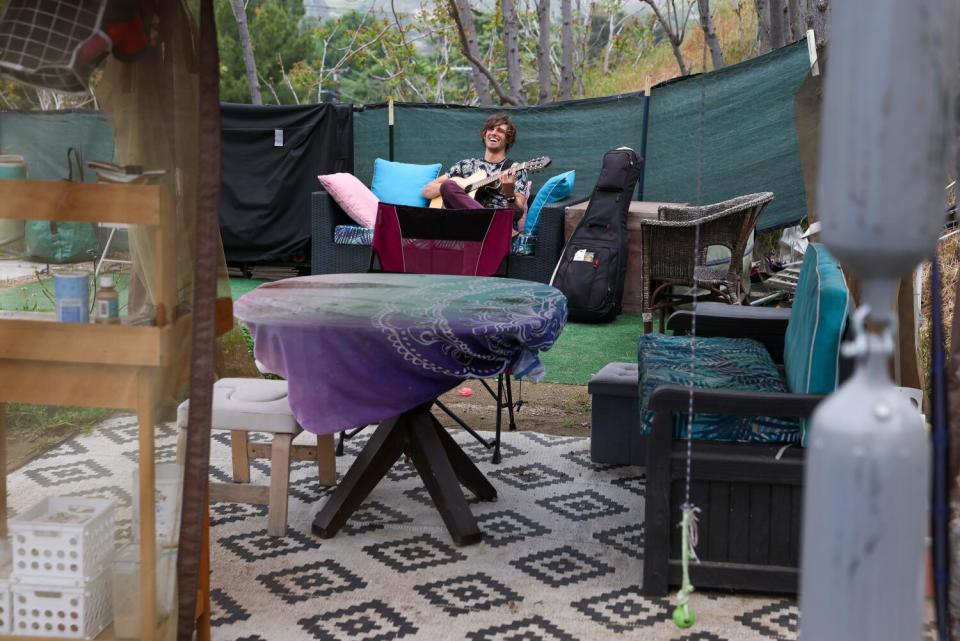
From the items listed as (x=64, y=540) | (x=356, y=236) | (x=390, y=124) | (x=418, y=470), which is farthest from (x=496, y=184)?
(x=64, y=540)

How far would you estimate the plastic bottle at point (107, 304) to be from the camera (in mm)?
2316

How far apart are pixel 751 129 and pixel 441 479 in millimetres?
5033

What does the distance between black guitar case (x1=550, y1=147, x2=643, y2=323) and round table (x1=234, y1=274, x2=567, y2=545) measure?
3681mm

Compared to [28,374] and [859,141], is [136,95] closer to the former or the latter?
[28,374]

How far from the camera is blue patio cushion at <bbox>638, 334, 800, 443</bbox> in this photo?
325 cm

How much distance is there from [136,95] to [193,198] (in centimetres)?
25

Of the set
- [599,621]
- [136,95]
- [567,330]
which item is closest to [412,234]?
[567,330]

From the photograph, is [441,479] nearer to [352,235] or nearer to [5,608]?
[5,608]

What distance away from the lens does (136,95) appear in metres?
2.36

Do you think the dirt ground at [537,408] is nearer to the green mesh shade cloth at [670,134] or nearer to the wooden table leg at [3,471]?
the green mesh shade cloth at [670,134]

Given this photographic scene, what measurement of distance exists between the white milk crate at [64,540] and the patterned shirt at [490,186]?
5.74 meters

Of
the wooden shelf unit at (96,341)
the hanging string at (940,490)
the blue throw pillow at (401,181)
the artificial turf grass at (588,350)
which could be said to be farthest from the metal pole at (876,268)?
the blue throw pillow at (401,181)

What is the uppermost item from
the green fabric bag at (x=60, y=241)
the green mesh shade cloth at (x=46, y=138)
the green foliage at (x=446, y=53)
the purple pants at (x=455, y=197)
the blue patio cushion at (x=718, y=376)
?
the green foliage at (x=446, y=53)

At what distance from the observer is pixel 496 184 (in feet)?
26.3
